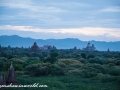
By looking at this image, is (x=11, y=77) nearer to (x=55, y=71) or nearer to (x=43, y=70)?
(x=55, y=71)

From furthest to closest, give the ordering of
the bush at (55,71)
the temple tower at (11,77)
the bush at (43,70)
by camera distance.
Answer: the bush at (43,70), the bush at (55,71), the temple tower at (11,77)

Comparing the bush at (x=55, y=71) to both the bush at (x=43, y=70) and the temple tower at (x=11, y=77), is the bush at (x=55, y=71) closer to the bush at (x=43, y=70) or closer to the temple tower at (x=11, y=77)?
the bush at (x=43, y=70)

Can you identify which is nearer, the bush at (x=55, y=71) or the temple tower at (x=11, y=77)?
the temple tower at (x=11, y=77)

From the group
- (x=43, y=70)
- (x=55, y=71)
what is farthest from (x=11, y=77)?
(x=43, y=70)

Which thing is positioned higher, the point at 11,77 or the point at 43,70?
the point at 11,77

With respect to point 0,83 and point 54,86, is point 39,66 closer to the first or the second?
point 54,86

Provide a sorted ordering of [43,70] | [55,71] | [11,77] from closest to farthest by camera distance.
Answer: [11,77], [55,71], [43,70]

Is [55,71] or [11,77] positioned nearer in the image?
[11,77]

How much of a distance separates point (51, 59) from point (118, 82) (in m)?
23.0

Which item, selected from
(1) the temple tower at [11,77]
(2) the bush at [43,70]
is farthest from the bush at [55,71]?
(1) the temple tower at [11,77]

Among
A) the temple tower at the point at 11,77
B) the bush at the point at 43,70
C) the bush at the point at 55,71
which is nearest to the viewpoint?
the temple tower at the point at 11,77

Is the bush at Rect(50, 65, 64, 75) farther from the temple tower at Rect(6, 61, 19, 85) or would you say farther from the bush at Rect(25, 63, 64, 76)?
the temple tower at Rect(6, 61, 19, 85)

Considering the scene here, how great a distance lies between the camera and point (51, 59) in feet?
186

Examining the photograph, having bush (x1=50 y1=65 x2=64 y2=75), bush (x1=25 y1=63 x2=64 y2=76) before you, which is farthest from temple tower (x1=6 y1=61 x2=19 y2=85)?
bush (x1=50 y1=65 x2=64 y2=75)
